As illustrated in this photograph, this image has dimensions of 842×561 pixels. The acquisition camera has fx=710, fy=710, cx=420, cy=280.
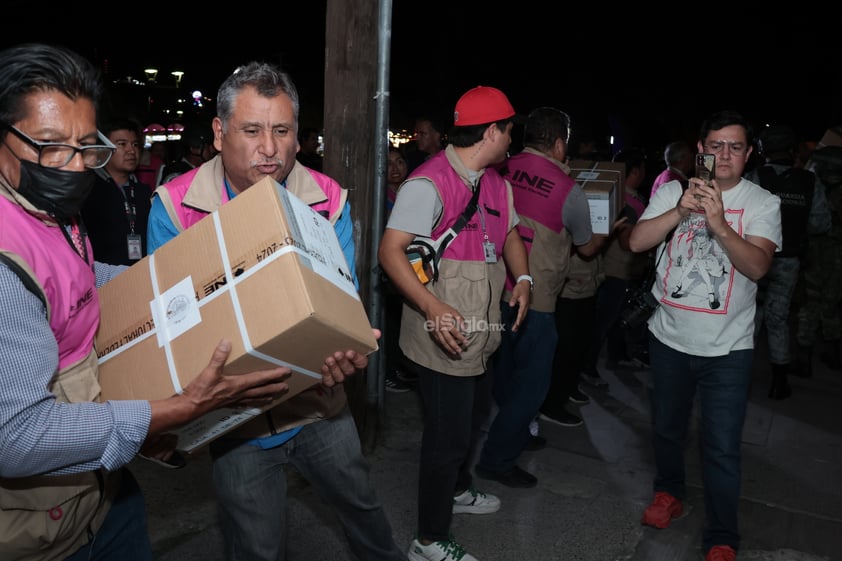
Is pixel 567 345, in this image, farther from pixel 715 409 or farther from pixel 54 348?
pixel 54 348

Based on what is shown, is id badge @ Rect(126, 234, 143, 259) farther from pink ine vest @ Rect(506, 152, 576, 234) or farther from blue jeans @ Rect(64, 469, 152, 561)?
blue jeans @ Rect(64, 469, 152, 561)

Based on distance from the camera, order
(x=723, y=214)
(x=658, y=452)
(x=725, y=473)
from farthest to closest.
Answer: (x=658, y=452), (x=725, y=473), (x=723, y=214)

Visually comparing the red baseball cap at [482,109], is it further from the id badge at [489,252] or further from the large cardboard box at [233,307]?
the large cardboard box at [233,307]

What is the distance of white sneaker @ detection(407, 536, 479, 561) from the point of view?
3.18 meters

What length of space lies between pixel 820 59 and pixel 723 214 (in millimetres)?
22863

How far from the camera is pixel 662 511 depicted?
360 centimetres

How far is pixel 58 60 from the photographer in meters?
1.53

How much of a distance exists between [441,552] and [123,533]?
1.63 m

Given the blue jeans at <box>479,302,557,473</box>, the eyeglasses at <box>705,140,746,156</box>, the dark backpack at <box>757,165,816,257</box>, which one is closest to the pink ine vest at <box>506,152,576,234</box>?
the blue jeans at <box>479,302,557,473</box>

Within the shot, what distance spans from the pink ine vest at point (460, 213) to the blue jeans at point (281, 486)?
969 mm

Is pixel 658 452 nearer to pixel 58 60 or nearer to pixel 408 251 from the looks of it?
pixel 408 251

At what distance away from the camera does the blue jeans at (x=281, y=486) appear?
7.34 feet

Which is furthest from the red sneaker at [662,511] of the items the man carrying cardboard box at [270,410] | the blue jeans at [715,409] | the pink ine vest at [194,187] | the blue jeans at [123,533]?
the blue jeans at [123,533]

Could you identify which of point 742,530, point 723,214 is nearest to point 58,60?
point 723,214
